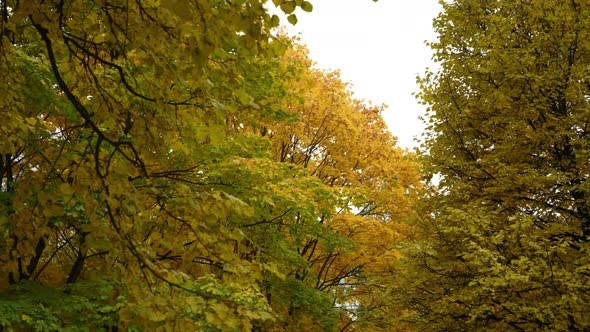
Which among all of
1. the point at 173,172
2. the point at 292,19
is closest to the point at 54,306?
the point at 173,172

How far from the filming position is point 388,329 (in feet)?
43.2

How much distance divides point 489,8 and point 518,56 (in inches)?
99.3

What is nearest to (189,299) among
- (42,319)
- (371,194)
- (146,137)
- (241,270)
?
(241,270)

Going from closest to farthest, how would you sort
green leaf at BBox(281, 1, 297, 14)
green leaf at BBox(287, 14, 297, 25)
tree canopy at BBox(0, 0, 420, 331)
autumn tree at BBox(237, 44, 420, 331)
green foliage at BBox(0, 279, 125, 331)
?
1. green leaf at BBox(281, 1, 297, 14)
2. green leaf at BBox(287, 14, 297, 25)
3. tree canopy at BBox(0, 0, 420, 331)
4. green foliage at BBox(0, 279, 125, 331)
5. autumn tree at BBox(237, 44, 420, 331)

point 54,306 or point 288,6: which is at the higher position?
point 288,6

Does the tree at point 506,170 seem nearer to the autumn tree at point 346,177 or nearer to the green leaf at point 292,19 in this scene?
the autumn tree at point 346,177

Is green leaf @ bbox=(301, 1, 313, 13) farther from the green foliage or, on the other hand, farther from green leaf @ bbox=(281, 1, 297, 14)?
the green foliage

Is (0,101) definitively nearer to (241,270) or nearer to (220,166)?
(241,270)

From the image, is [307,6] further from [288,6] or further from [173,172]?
[173,172]

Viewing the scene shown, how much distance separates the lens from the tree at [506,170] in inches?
308

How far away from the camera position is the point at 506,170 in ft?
28.6

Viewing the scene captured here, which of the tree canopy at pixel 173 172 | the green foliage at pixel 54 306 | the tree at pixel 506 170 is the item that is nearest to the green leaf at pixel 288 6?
the tree canopy at pixel 173 172

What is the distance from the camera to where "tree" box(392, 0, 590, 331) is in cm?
782

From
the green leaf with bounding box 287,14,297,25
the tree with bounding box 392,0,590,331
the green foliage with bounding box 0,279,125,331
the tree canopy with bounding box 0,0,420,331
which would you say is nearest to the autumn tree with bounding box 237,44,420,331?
the tree canopy with bounding box 0,0,420,331
